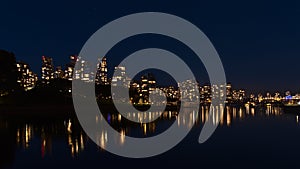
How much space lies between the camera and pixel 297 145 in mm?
22625

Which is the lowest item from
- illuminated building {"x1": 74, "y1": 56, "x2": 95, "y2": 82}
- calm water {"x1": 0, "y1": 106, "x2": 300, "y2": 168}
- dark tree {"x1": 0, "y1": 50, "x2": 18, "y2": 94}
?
calm water {"x1": 0, "y1": 106, "x2": 300, "y2": 168}

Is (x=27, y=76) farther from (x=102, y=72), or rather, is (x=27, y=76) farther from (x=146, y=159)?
(x=146, y=159)

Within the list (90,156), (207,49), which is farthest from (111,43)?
(90,156)

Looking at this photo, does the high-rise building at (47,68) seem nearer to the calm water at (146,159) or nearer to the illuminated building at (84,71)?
the illuminated building at (84,71)

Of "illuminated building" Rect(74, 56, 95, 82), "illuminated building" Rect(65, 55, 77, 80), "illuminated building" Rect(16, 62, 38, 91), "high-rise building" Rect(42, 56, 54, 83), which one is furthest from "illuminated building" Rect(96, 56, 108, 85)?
"illuminated building" Rect(16, 62, 38, 91)

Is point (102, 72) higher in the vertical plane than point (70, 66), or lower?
lower

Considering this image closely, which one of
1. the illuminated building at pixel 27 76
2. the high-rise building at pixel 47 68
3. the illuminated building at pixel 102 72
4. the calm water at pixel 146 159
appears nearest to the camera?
the calm water at pixel 146 159

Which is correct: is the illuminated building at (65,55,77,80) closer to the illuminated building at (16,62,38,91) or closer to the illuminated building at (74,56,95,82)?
the illuminated building at (74,56,95,82)

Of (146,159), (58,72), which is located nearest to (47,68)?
(58,72)

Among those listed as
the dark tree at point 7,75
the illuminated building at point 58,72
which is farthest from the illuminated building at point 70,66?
the dark tree at point 7,75

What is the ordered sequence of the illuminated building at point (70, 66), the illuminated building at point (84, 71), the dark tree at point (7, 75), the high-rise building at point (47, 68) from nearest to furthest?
the dark tree at point (7, 75) → the illuminated building at point (84, 71) → the illuminated building at point (70, 66) → the high-rise building at point (47, 68)

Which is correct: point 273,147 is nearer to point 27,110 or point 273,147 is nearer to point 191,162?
point 191,162

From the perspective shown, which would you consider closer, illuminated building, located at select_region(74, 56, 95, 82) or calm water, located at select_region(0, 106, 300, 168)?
calm water, located at select_region(0, 106, 300, 168)

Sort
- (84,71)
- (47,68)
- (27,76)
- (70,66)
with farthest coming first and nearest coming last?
1. (47,68)
2. (70,66)
3. (84,71)
4. (27,76)
